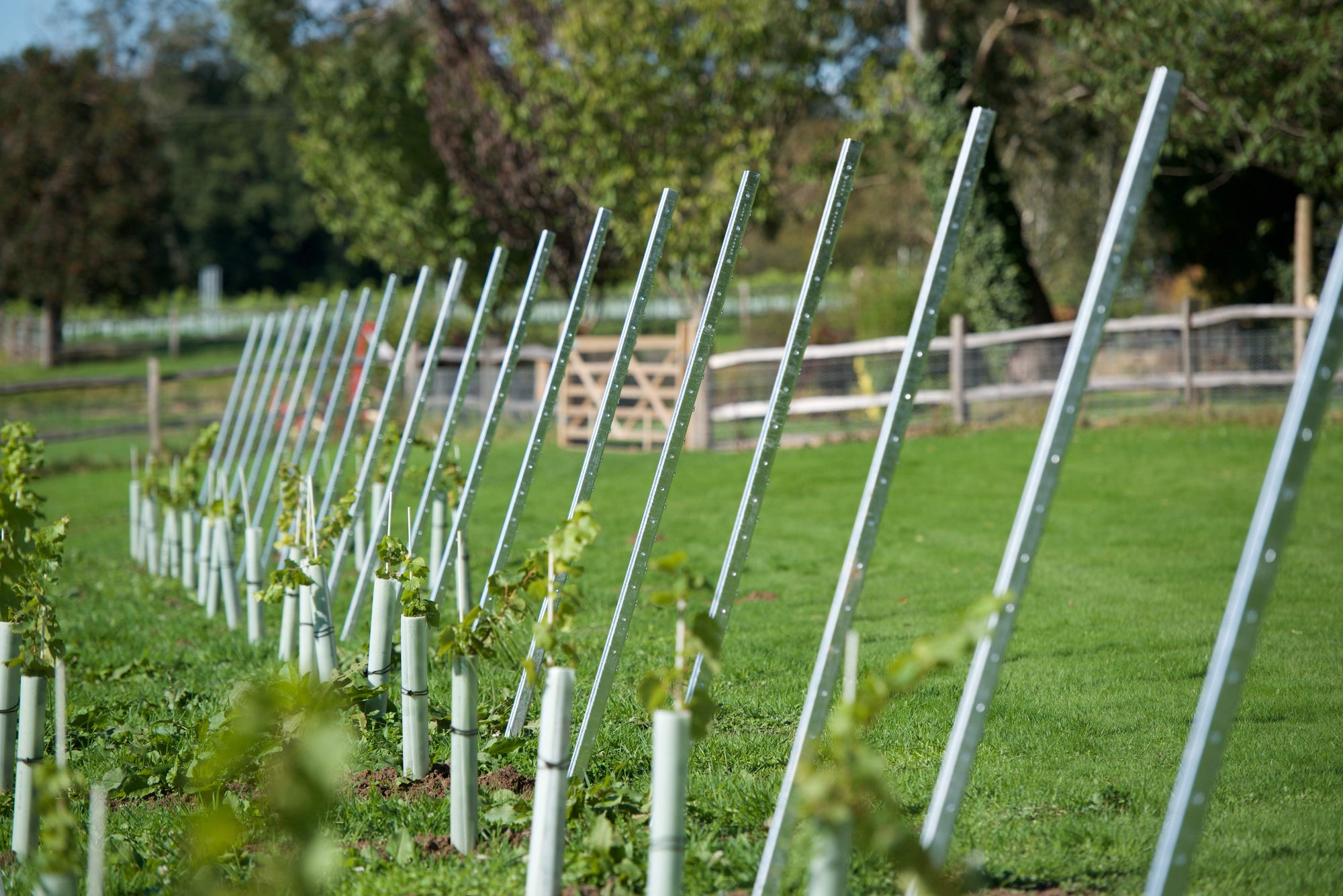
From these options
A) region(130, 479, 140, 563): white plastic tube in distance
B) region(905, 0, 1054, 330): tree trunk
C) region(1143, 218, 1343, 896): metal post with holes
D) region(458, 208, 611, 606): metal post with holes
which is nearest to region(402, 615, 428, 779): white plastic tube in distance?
region(458, 208, 611, 606): metal post with holes

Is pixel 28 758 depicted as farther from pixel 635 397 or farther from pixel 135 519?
pixel 635 397

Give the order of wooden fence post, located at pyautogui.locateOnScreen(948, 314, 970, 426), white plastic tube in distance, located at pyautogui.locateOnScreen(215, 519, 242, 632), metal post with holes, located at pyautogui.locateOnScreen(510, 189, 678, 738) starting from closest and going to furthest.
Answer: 1. metal post with holes, located at pyautogui.locateOnScreen(510, 189, 678, 738)
2. white plastic tube in distance, located at pyautogui.locateOnScreen(215, 519, 242, 632)
3. wooden fence post, located at pyautogui.locateOnScreen(948, 314, 970, 426)

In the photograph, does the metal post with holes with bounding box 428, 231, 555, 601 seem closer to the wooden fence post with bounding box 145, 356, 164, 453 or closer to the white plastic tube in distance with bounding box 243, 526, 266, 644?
the white plastic tube in distance with bounding box 243, 526, 266, 644

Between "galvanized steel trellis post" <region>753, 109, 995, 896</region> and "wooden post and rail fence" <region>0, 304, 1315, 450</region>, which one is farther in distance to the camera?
"wooden post and rail fence" <region>0, 304, 1315, 450</region>

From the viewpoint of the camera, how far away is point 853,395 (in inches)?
561

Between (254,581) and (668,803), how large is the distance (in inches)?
155

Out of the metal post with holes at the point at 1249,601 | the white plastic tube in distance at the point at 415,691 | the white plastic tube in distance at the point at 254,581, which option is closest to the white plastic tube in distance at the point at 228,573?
the white plastic tube in distance at the point at 254,581

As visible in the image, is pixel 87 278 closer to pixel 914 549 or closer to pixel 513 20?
pixel 513 20

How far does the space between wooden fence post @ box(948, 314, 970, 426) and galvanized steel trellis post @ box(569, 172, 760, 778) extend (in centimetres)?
981

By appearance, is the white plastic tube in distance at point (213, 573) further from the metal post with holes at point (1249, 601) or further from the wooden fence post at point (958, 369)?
the wooden fence post at point (958, 369)

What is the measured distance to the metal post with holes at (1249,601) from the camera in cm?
190

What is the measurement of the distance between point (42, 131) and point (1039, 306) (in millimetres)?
26627

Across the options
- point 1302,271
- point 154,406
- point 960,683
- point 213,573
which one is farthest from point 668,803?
point 154,406

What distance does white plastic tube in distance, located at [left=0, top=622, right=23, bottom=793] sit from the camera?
10.6 ft
